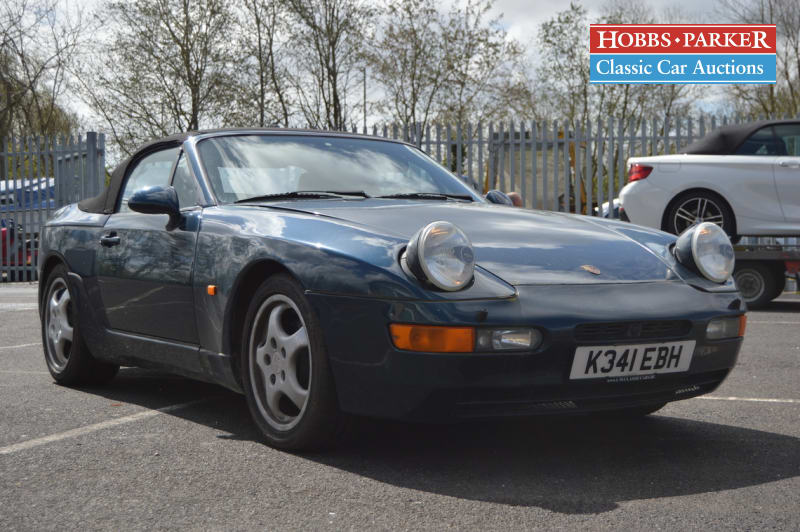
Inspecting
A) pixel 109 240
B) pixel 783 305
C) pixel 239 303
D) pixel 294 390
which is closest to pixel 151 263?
pixel 109 240

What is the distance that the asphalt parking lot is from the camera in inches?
117

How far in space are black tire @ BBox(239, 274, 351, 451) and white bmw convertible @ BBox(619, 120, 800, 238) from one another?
7.83 metres

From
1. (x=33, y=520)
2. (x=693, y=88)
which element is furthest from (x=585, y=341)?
(x=693, y=88)

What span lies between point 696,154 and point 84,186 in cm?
1130

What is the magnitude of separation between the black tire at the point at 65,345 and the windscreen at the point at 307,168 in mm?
1370

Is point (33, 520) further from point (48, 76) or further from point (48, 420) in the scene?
point (48, 76)

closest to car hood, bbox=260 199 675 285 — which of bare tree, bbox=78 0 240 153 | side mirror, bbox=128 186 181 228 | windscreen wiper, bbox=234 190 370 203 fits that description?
windscreen wiper, bbox=234 190 370 203

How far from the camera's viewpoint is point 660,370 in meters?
3.61

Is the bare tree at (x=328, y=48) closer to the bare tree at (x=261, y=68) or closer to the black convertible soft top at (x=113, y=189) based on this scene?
the bare tree at (x=261, y=68)

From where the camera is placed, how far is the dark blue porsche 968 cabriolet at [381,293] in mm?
3336

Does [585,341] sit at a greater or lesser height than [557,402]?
greater

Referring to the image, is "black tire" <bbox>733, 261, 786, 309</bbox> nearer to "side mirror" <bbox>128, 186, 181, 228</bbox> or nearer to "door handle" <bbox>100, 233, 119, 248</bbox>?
"door handle" <bbox>100, 233, 119, 248</bbox>

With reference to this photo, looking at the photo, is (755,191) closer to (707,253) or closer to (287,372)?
(707,253)

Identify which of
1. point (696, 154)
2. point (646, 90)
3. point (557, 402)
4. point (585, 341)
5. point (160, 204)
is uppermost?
point (646, 90)
